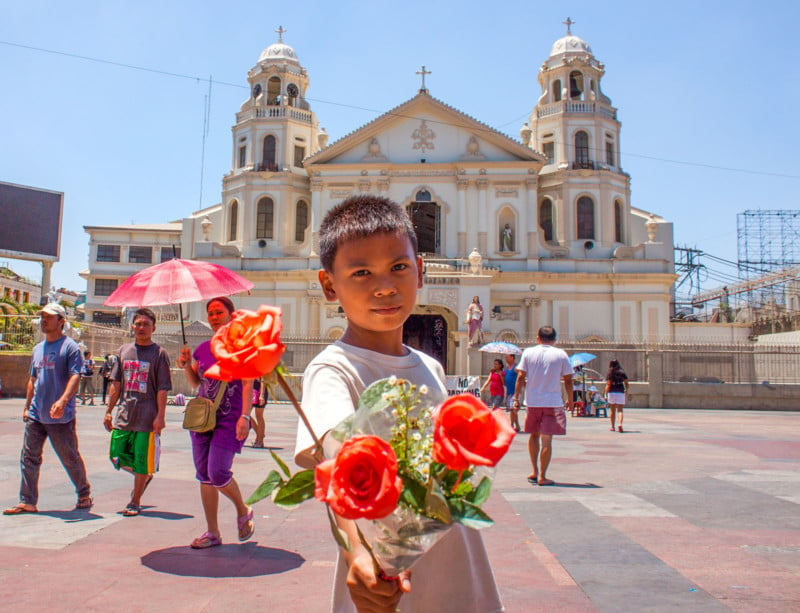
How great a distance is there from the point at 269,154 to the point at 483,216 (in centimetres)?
1265

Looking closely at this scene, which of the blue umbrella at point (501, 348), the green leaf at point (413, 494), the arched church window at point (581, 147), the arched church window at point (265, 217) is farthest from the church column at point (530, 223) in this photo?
the green leaf at point (413, 494)

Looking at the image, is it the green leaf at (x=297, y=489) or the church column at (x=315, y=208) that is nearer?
the green leaf at (x=297, y=489)

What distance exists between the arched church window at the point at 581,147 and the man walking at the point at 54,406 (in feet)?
120

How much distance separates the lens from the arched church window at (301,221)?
4159cm

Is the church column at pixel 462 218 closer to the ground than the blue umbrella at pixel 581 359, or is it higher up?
higher up

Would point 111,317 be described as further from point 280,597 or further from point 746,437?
point 280,597

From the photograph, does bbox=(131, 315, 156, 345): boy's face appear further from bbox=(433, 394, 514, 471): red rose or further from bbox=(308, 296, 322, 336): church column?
bbox=(308, 296, 322, 336): church column

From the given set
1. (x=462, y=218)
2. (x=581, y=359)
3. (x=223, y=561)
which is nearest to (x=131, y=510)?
(x=223, y=561)

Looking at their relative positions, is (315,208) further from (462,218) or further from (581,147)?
(581,147)

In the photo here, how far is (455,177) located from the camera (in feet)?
128

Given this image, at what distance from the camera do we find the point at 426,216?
40.0m

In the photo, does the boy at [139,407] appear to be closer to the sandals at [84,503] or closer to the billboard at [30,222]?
the sandals at [84,503]

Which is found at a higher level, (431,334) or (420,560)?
(431,334)

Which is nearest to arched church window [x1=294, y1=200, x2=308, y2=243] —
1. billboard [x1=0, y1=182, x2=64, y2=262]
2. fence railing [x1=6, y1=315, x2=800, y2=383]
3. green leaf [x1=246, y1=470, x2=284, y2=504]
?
billboard [x1=0, y1=182, x2=64, y2=262]
